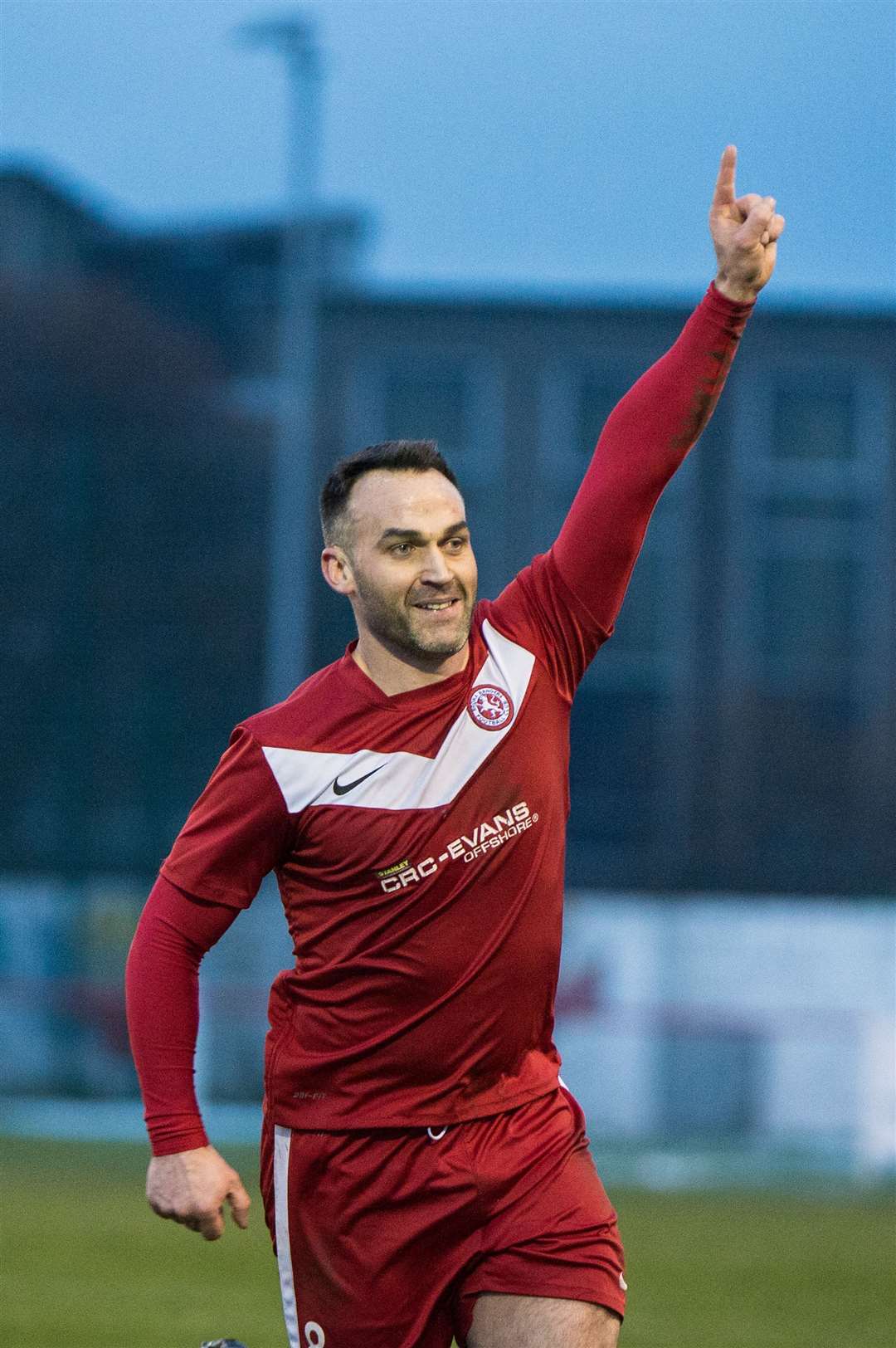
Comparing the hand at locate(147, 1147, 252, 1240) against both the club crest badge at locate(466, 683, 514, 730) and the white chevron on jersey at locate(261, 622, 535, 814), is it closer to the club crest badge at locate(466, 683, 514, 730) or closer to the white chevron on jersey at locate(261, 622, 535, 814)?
the white chevron on jersey at locate(261, 622, 535, 814)

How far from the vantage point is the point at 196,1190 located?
2809 millimetres

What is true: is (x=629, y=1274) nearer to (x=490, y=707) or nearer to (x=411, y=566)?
(x=490, y=707)

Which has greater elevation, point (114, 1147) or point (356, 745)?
point (356, 745)

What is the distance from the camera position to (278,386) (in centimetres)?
1734

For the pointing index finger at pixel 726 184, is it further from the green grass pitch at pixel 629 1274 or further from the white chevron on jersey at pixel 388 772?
the green grass pitch at pixel 629 1274

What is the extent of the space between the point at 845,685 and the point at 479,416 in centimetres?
407

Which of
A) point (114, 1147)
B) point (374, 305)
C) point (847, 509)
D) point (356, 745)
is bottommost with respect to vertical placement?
point (114, 1147)

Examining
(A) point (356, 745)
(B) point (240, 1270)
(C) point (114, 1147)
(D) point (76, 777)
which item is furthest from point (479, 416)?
(A) point (356, 745)

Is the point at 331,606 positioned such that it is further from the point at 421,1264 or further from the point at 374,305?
the point at 421,1264

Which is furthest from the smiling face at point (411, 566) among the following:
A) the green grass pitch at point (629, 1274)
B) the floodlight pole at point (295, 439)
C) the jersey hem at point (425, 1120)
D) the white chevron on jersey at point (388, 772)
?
the floodlight pole at point (295, 439)

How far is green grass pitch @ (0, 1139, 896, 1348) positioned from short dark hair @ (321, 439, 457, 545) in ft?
11.4

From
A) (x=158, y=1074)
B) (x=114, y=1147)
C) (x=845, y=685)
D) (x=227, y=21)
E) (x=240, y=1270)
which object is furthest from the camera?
(x=227, y=21)

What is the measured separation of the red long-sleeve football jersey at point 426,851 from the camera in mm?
2926

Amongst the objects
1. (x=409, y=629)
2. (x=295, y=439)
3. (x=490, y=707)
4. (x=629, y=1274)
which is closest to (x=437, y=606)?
(x=409, y=629)
